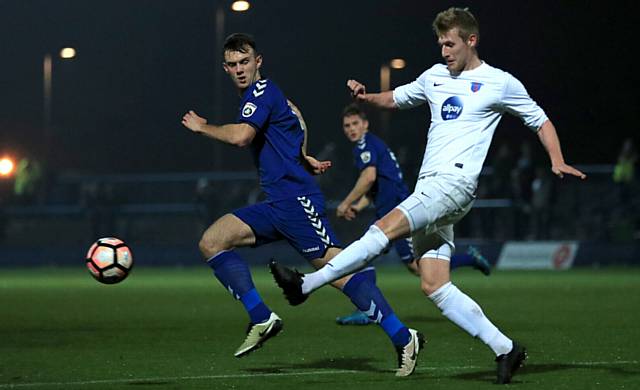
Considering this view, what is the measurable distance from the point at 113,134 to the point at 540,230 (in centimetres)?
5923

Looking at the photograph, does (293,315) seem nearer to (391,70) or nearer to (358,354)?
(358,354)

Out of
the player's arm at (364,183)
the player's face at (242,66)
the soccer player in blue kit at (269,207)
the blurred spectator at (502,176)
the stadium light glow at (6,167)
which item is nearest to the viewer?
the soccer player in blue kit at (269,207)

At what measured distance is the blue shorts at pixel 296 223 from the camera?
29.5 feet

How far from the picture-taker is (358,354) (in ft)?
32.4

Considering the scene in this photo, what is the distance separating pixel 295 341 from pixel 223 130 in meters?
2.98

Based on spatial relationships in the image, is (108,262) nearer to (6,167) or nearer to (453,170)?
(453,170)

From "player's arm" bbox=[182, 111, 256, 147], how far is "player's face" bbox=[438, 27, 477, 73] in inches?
56.9

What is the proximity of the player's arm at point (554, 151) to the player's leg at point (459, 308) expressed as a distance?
0.79 meters

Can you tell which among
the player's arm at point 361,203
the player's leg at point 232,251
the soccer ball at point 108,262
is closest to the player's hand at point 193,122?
the player's leg at point 232,251

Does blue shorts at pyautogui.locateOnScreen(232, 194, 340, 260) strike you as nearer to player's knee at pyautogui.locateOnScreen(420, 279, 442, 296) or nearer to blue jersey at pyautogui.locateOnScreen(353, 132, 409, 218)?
player's knee at pyautogui.locateOnScreen(420, 279, 442, 296)

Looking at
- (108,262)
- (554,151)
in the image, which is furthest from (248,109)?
(108,262)

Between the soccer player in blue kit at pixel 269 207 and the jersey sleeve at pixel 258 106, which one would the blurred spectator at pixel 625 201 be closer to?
the soccer player in blue kit at pixel 269 207

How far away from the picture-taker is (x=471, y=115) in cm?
820

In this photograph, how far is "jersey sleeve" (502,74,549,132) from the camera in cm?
820
